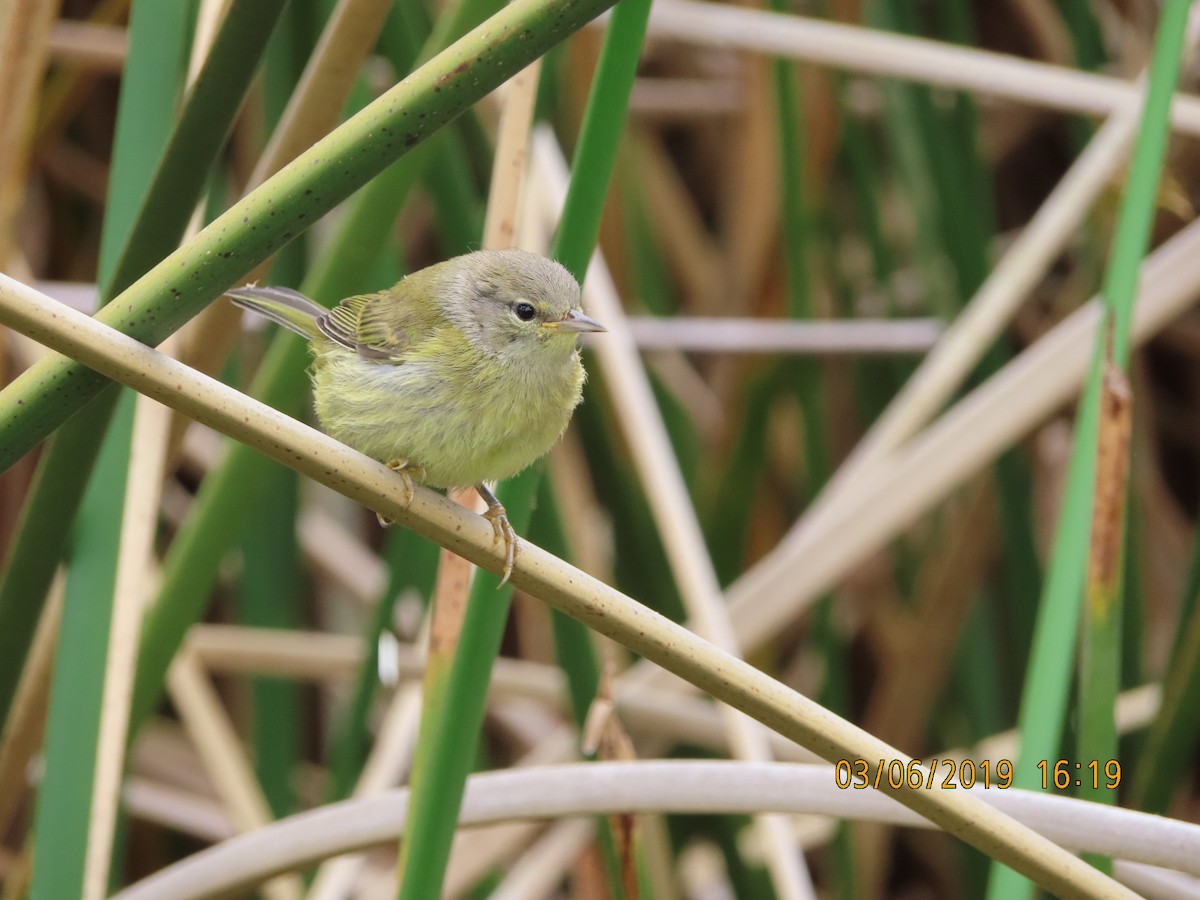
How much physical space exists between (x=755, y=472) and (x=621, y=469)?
15.0 inches

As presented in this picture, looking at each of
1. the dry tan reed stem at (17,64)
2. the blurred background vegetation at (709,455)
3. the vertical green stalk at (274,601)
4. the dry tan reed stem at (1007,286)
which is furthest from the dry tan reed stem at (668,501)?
the dry tan reed stem at (17,64)

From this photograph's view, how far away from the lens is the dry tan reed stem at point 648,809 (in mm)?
1439

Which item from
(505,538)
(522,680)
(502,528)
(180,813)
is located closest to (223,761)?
→ (180,813)

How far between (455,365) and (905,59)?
139 centimetres

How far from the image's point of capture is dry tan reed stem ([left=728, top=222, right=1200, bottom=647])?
2.58 meters

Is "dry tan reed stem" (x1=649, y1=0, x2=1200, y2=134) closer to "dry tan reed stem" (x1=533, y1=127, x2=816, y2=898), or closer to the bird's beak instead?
"dry tan reed stem" (x1=533, y1=127, x2=816, y2=898)

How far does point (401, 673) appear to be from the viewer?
8.61 feet

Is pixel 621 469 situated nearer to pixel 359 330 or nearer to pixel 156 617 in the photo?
pixel 359 330

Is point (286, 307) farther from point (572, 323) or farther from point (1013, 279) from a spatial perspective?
point (1013, 279)

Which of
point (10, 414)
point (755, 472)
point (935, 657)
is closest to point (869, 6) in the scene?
point (755, 472)

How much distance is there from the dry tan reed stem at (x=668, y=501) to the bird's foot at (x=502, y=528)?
539mm

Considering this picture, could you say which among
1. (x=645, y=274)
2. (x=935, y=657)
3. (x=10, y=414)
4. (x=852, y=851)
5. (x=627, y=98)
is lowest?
(x=10, y=414)

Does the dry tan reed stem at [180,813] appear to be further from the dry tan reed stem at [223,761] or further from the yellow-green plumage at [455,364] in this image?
the yellow-green plumage at [455,364]
